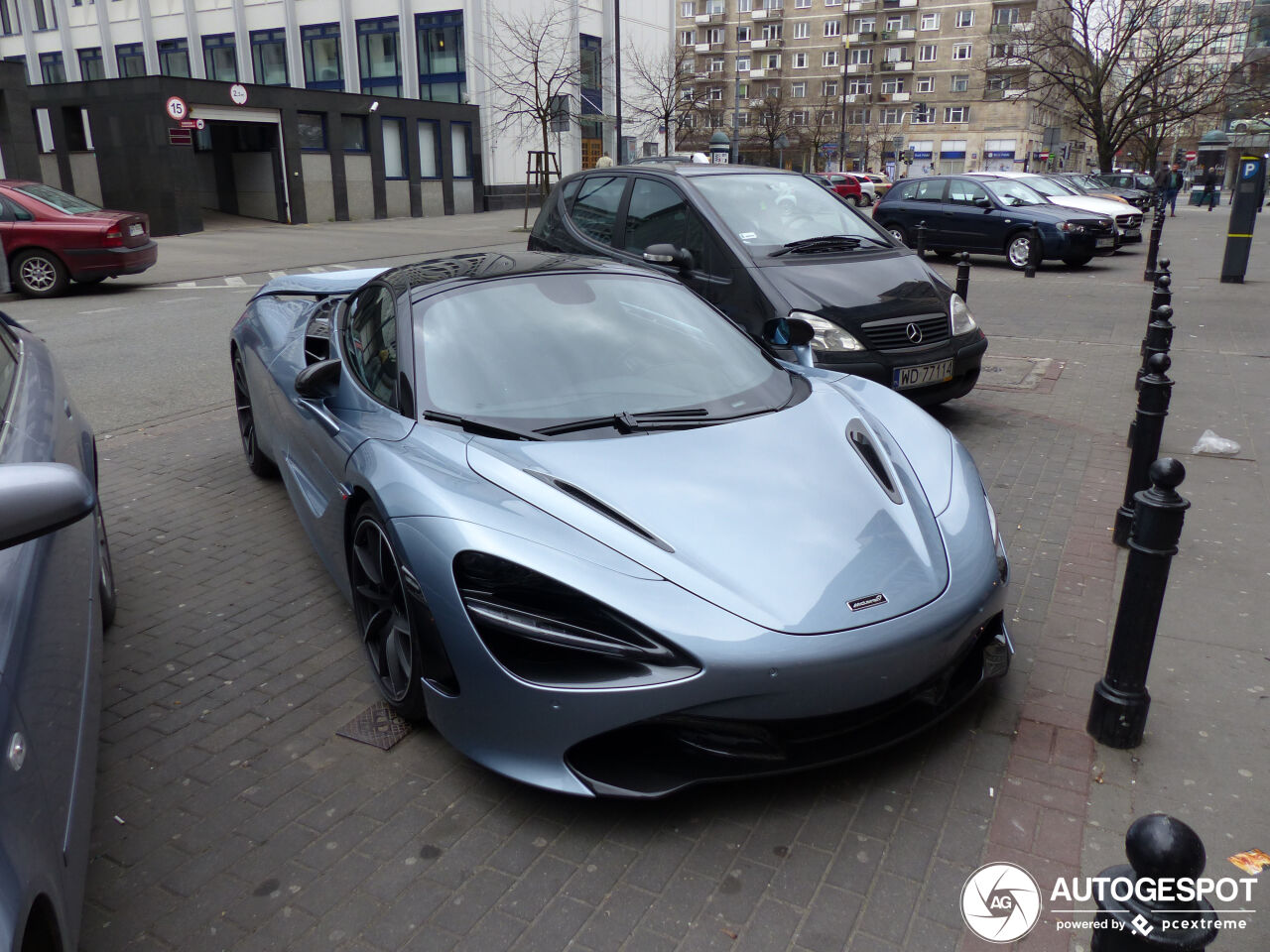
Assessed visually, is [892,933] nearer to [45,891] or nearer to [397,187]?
[45,891]

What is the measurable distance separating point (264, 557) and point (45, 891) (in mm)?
3146

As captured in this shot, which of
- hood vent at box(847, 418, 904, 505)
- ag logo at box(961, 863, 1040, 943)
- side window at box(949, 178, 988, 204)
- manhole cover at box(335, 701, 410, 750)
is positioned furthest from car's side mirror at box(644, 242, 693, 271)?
side window at box(949, 178, 988, 204)

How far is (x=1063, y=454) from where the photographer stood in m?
6.23

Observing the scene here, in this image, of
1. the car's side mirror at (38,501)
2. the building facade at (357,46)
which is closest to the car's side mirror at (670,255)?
the car's side mirror at (38,501)

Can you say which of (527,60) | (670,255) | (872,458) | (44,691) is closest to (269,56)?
(527,60)

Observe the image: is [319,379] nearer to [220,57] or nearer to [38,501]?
[38,501]

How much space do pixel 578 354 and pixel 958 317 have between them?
3.85 meters

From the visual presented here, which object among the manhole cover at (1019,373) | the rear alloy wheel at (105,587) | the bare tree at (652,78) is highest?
the bare tree at (652,78)

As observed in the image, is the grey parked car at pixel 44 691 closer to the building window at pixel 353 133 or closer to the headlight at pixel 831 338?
the headlight at pixel 831 338

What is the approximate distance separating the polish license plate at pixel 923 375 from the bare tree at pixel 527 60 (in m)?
36.5

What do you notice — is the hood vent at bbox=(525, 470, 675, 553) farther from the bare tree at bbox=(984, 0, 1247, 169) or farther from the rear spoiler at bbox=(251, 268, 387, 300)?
the bare tree at bbox=(984, 0, 1247, 169)

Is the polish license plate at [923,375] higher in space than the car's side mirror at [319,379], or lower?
lower

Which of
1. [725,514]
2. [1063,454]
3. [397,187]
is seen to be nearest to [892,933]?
[725,514]

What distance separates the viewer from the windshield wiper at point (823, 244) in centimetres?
681
